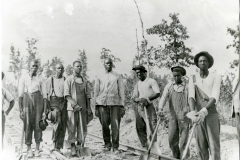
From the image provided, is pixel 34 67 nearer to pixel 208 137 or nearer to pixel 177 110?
pixel 177 110

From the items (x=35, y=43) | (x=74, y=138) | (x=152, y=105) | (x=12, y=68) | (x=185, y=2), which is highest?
(x=185, y=2)

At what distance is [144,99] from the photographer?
6512 mm

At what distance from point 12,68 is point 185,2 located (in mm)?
3927

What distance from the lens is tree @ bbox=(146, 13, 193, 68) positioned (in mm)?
6582

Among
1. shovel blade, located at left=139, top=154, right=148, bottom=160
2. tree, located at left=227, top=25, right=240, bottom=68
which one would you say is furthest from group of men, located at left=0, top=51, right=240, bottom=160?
tree, located at left=227, top=25, right=240, bottom=68

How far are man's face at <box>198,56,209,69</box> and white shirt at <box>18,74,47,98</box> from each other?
3251mm

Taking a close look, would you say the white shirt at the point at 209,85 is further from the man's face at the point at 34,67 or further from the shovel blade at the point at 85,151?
the man's face at the point at 34,67

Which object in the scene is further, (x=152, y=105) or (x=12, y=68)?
(x=12, y=68)

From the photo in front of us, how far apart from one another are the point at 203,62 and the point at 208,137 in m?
1.50

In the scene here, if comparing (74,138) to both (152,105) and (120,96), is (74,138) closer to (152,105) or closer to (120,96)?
(120,96)

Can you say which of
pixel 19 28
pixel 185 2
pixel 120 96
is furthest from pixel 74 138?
pixel 185 2

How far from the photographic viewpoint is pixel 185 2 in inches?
261

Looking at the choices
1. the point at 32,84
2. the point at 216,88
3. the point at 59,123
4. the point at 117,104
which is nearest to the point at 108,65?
the point at 117,104

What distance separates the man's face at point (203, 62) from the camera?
6488 mm
